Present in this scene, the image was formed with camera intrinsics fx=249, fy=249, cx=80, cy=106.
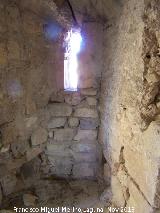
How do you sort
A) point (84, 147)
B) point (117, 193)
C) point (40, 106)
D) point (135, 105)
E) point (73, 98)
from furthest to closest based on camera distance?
point (84, 147)
point (73, 98)
point (40, 106)
point (117, 193)
point (135, 105)

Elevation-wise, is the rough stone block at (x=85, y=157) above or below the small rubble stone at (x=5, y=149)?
below

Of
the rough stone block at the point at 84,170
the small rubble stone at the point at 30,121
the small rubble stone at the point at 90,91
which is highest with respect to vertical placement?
the small rubble stone at the point at 90,91

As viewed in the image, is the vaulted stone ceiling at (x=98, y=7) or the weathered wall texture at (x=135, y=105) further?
the vaulted stone ceiling at (x=98, y=7)

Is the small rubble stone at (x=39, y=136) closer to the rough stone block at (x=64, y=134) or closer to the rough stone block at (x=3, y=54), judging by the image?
the rough stone block at (x=64, y=134)

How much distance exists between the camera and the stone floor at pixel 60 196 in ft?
9.35

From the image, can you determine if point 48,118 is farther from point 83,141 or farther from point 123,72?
point 123,72

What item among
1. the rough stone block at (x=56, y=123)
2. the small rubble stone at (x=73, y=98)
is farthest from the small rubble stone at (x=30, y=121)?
the small rubble stone at (x=73, y=98)

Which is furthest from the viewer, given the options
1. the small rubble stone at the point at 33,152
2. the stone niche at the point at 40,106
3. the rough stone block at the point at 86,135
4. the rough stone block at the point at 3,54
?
the rough stone block at the point at 86,135

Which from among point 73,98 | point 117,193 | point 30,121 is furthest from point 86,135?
point 117,193

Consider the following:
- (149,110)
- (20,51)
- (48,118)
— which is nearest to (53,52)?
(20,51)

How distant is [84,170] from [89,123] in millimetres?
669

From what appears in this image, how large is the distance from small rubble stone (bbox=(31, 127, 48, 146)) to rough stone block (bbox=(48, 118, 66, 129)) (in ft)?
0.36

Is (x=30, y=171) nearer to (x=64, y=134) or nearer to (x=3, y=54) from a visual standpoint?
(x=64, y=134)

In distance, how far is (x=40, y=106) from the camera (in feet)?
10.3
